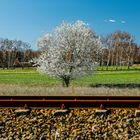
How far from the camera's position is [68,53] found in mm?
43844

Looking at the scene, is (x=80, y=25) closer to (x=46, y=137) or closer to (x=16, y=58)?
(x=46, y=137)

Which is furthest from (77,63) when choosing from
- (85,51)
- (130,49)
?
(130,49)

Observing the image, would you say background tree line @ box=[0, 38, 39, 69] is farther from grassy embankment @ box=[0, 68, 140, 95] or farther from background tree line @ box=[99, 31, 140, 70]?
grassy embankment @ box=[0, 68, 140, 95]

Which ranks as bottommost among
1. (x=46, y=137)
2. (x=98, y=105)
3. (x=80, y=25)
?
(x=46, y=137)

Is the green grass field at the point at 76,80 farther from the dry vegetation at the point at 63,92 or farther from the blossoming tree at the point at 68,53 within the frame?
the dry vegetation at the point at 63,92

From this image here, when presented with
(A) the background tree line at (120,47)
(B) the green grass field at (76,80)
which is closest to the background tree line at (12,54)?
(A) the background tree line at (120,47)

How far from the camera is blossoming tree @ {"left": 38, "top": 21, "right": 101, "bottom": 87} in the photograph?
43562 mm

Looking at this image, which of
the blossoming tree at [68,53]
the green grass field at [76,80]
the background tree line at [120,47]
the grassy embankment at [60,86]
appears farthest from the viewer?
the background tree line at [120,47]

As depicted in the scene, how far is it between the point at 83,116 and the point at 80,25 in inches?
1340

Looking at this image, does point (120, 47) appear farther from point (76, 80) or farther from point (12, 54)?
point (76, 80)

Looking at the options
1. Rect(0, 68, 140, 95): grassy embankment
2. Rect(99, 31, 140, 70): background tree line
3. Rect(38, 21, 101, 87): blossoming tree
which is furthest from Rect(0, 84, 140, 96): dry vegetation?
Rect(99, 31, 140, 70): background tree line

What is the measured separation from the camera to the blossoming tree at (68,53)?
43.6 meters

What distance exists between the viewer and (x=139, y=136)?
12336 millimetres

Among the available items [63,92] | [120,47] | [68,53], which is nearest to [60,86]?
[68,53]
